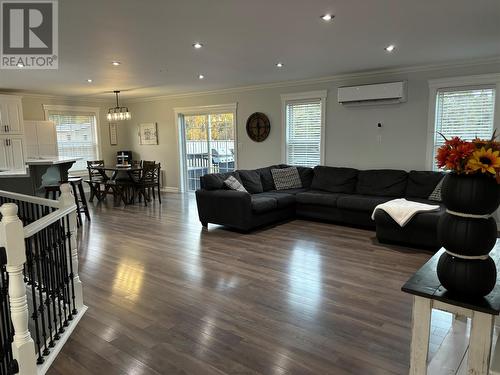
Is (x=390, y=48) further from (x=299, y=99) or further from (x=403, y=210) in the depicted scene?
(x=299, y=99)

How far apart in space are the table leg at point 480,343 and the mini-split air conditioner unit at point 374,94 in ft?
15.7

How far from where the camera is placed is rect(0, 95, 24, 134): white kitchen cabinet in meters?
7.11

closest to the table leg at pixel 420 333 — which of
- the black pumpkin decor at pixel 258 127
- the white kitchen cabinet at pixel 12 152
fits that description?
the black pumpkin decor at pixel 258 127

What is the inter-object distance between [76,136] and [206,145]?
11.2ft

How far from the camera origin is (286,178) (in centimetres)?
653

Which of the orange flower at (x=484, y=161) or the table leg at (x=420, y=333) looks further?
the table leg at (x=420, y=333)

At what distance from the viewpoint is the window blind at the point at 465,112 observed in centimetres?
507

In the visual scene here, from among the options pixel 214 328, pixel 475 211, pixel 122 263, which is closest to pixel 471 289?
pixel 475 211

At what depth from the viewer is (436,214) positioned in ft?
13.8

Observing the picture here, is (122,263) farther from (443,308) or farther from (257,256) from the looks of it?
(443,308)

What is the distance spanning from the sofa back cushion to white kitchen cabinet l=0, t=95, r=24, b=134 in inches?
301

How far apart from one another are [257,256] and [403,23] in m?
2.88

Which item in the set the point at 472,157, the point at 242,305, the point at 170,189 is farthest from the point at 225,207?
the point at 170,189

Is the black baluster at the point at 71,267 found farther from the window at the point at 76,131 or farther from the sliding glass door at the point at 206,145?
the window at the point at 76,131
